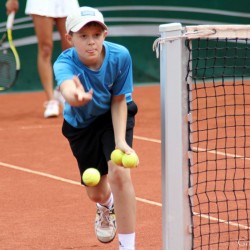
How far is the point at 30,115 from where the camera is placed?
10.8 metres

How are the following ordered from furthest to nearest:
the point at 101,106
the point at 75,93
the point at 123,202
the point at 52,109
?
1. the point at 52,109
2. the point at 101,106
3. the point at 123,202
4. the point at 75,93

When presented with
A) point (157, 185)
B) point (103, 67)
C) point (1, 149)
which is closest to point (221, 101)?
point (1, 149)

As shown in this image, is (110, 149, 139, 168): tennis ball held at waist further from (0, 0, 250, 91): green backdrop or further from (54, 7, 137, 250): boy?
(0, 0, 250, 91): green backdrop

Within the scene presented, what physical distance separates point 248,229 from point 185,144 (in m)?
1.24

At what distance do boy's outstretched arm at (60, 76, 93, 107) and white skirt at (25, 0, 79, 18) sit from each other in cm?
542

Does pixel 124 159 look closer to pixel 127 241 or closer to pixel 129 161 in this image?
pixel 129 161

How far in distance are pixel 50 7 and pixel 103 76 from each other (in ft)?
16.7

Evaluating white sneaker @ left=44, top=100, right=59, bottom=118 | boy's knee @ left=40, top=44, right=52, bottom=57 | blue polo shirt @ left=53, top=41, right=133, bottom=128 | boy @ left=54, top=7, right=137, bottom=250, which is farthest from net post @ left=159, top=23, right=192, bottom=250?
white sneaker @ left=44, top=100, right=59, bottom=118

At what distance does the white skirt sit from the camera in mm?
9750

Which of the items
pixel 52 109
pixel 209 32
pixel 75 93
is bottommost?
pixel 52 109

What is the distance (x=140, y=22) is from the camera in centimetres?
1299

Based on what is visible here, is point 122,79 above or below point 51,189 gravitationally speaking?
above

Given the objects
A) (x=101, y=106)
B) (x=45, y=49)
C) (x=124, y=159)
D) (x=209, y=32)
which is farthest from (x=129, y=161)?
(x=45, y=49)

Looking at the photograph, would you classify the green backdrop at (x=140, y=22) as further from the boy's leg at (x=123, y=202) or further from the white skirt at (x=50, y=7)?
the boy's leg at (x=123, y=202)
